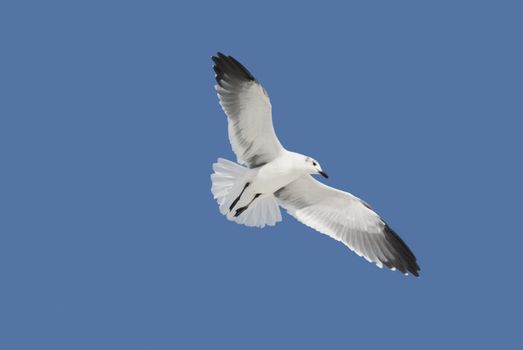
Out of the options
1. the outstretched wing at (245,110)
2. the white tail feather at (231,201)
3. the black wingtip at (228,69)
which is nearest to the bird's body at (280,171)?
the outstretched wing at (245,110)

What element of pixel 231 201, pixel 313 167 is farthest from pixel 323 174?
pixel 231 201

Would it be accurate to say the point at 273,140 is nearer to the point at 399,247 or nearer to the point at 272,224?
the point at 272,224

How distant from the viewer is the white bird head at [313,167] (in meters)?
9.35

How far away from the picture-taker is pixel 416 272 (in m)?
9.80

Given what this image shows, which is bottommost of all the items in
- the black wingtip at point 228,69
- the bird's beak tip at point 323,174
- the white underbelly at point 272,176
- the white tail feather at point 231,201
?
the white tail feather at point 231,201

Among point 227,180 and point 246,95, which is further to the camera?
point 227,180

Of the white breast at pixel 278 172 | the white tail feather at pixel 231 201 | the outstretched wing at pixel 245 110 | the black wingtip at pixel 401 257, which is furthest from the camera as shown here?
the black wingtip at pixel 401 257

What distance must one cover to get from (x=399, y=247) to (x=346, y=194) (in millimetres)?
853

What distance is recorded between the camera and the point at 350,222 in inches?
392

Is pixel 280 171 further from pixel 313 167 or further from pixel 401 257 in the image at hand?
pixel 401 257

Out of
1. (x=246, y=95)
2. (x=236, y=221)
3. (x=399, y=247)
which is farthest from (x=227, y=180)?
(x=399, y=247)

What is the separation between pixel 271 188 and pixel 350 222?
3.38 feet

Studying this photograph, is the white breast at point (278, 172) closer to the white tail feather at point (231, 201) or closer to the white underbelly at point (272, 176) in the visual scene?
the white underbelly at point (272, 176)

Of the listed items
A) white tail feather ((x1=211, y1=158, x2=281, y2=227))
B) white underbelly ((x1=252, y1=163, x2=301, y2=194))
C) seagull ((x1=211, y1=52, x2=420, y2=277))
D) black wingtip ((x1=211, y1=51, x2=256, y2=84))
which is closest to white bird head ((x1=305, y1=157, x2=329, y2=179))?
seagull ((x1=211, y1=52, x2=420, y2=277))
